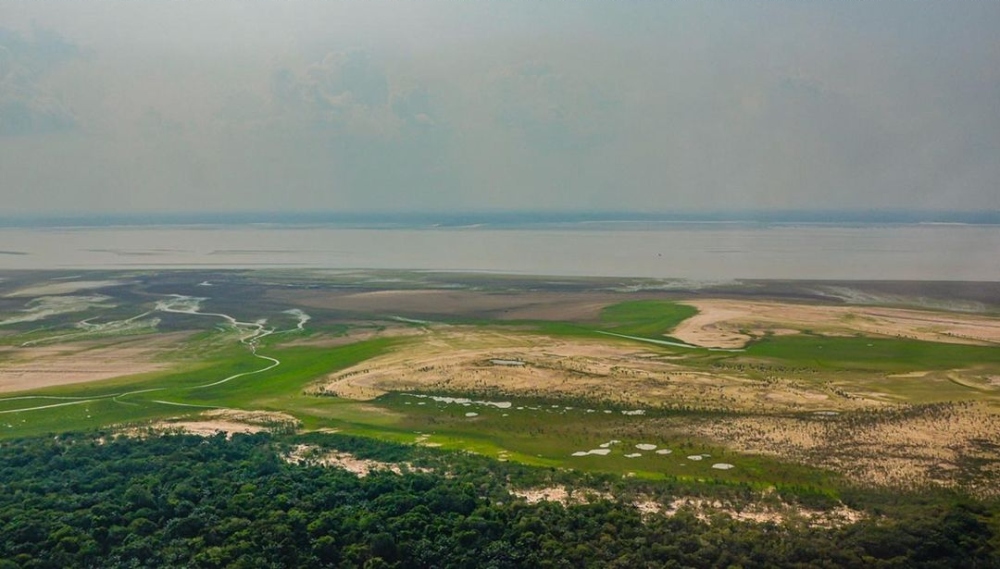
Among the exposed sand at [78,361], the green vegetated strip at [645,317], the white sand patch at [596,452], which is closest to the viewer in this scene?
the white sand patch at [596,452]

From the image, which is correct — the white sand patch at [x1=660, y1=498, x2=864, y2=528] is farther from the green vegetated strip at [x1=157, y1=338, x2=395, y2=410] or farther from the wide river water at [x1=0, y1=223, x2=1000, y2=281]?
the wide river water at [x1=0, y1=223, x2=1000, y2=281]

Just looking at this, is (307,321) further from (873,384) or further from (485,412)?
(873,384)

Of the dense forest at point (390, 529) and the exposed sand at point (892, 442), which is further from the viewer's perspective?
the exposed sand at point (892, 442)

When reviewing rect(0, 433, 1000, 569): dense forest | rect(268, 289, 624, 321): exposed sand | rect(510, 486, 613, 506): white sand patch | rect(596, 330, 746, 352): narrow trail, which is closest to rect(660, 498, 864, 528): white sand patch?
rect(0, 433, 1000, 569): dense forest

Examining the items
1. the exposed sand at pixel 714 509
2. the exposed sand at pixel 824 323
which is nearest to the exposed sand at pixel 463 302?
the exposed sand at pixel 824 323

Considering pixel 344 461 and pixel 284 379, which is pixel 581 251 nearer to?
pixel 284 379

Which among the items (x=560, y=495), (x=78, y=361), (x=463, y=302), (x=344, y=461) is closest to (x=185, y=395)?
(x=78, y=361)

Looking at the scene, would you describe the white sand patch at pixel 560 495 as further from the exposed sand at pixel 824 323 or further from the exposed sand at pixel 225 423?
the exposed sand at pixel 824 323
